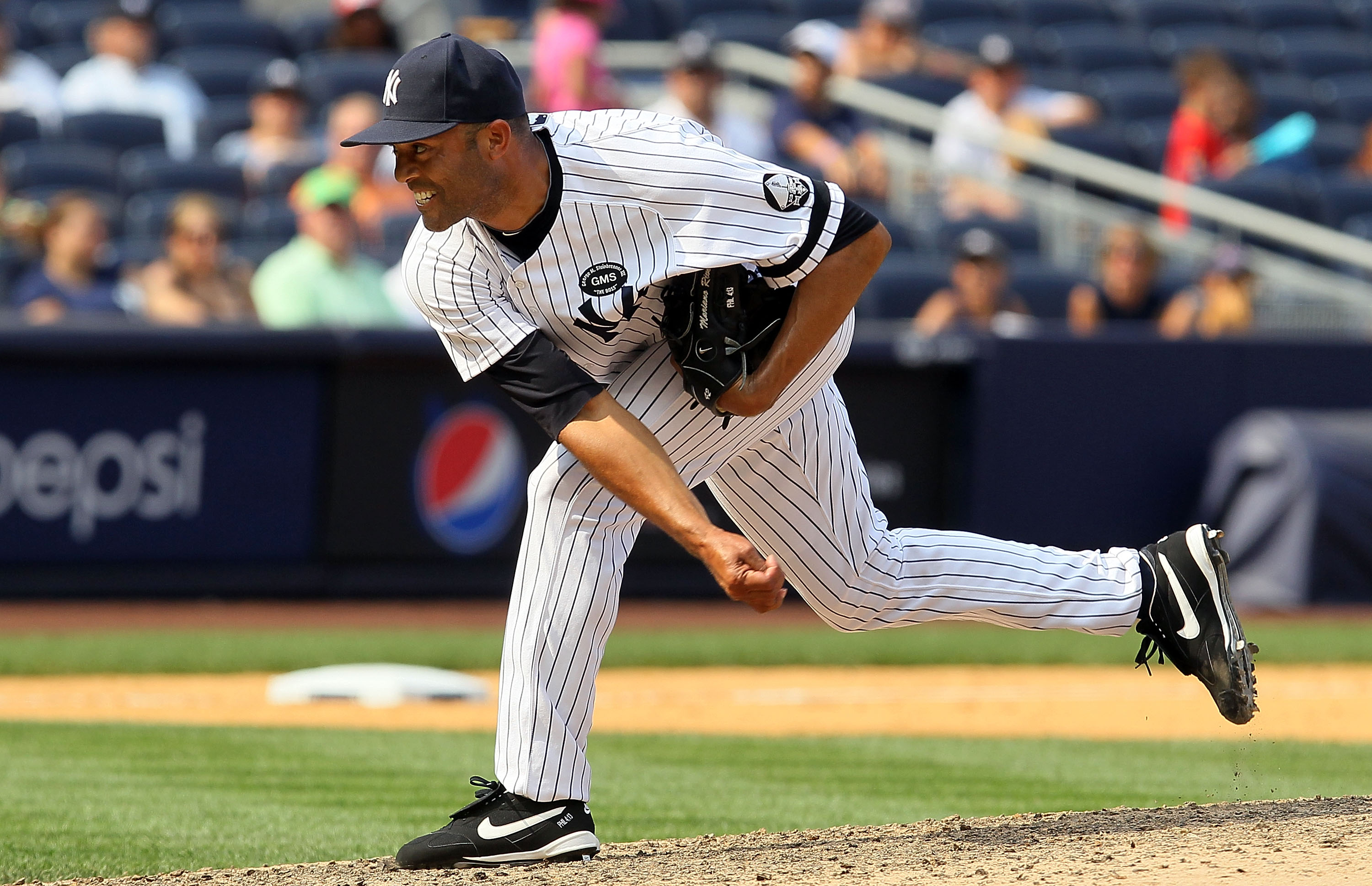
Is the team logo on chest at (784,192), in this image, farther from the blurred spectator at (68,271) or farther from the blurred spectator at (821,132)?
the blurred spectator at (821,132)

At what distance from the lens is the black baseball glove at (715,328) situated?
Result: 345cm

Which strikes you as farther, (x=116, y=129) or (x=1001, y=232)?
(x=1001, y=232)

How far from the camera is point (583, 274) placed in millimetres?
3389

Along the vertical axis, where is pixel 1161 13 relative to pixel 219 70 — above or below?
above

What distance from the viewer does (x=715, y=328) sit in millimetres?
3449

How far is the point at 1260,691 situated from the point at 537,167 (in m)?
4.83

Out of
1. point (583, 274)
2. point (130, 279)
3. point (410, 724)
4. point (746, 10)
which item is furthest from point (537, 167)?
point (746, 10)

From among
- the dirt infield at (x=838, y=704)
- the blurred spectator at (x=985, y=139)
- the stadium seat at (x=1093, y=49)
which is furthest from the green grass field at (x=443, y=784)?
the stadium seat at (x=1093, y=49)

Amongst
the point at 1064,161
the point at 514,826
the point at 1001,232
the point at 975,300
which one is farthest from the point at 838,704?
the point at 1064,161

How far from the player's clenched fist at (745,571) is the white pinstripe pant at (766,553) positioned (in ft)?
1.63

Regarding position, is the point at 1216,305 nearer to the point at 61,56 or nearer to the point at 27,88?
the point at 27,88

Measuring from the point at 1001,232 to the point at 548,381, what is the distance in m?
8.00

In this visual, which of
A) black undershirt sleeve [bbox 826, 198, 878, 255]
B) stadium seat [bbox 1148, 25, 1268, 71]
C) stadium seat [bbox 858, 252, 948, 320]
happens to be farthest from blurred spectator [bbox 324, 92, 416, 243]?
stadium seat [bbox 1148, 25, 1268, 71]

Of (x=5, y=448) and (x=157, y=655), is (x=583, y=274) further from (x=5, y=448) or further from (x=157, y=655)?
(x=5, y=448)
